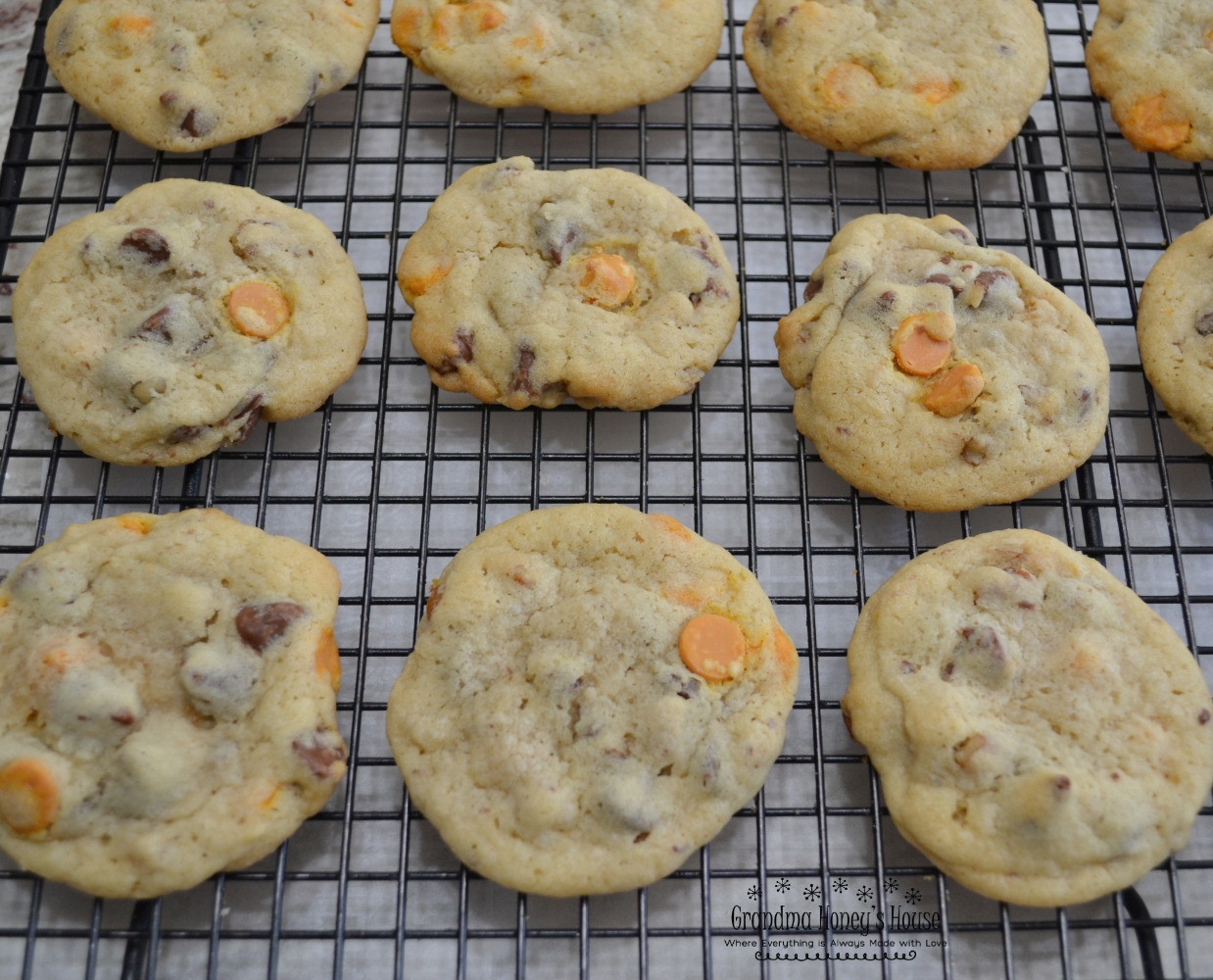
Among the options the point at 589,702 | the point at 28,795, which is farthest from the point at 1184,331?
the point at 28,795

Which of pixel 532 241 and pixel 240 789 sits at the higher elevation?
pixel 532 241

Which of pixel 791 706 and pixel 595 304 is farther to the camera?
pixel 595 304

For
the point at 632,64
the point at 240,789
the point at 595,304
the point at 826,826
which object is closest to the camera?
the point at 240,789

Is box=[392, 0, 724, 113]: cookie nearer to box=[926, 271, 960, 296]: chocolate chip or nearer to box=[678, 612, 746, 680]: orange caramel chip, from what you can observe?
box=[926, 271, 960, 296]: chocolate chip

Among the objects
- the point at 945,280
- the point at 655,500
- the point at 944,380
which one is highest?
the point at 945,280

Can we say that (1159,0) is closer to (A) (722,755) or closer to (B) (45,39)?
(A) (722,755)

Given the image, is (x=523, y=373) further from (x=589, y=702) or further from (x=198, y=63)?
(x=198, y=63)

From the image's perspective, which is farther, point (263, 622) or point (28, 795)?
point (263, 622)

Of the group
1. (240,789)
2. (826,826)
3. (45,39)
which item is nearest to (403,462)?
(240,789)
